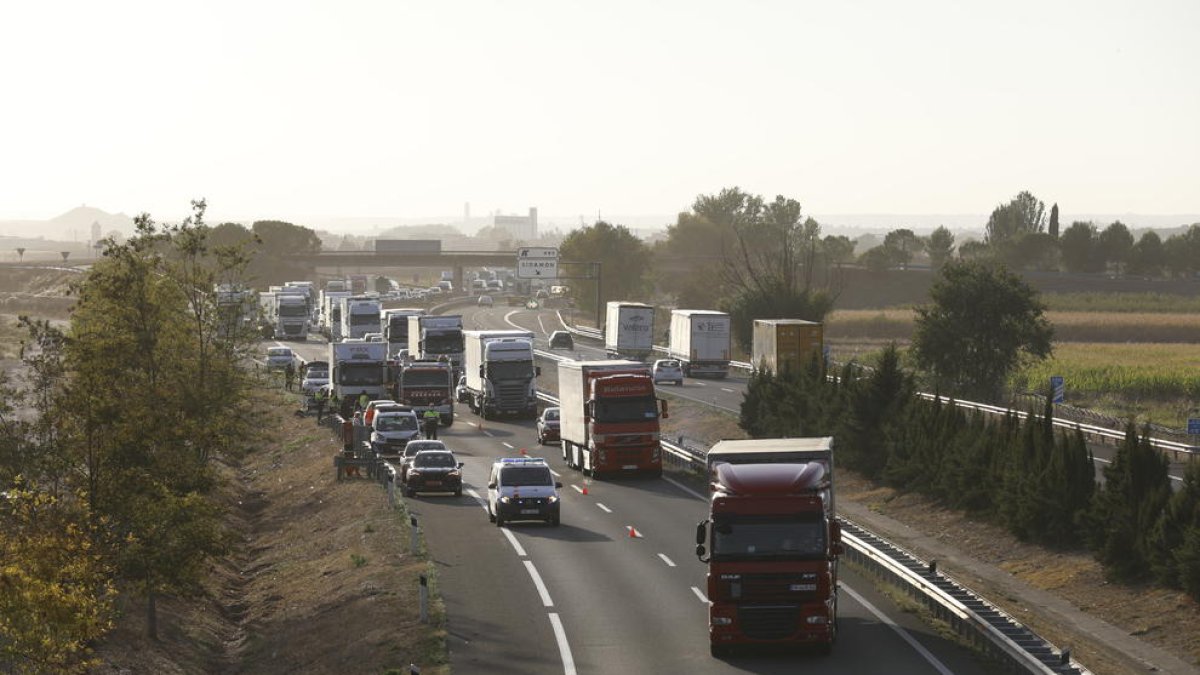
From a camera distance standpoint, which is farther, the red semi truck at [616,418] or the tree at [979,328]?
the tree at [979,328]

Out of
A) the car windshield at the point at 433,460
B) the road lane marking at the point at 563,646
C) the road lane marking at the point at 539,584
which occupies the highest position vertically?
the car windshield at the point at 433,460

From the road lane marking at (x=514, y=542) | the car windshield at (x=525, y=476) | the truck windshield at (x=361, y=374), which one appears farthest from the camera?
the truck windshield at (x=361, y=374)

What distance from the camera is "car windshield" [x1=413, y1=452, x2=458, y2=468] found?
53.5 m

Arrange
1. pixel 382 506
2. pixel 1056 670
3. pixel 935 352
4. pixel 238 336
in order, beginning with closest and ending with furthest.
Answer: pixel 1056 670 < pixel 382 506 < pixel 238 336 < pixel 935 352

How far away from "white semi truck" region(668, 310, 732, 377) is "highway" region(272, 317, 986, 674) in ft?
164

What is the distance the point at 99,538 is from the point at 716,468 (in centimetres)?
1382

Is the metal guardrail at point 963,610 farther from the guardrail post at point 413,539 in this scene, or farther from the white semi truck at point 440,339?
the white semi truck at point 440,339

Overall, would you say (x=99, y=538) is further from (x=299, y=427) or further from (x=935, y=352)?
(x=935, y=352)

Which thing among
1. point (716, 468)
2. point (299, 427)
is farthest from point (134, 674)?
point (299, 427)

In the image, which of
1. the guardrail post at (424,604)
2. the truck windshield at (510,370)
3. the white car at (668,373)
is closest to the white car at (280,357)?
the white car at (668,373)

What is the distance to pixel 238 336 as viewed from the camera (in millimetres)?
57625

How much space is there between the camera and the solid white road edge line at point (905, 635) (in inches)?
1083

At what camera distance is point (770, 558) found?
27.2 meters

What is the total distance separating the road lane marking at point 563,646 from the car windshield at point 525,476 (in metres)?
12.7
